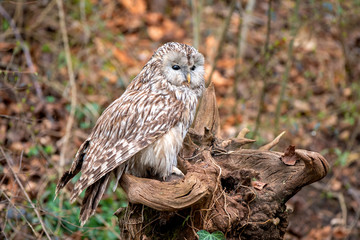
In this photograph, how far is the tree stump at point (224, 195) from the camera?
2877mm

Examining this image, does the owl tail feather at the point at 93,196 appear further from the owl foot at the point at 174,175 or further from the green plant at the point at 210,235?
the green plant at the point at 210,235

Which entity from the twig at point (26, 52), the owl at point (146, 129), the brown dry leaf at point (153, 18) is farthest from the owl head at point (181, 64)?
the brown dry leaf at point (153, 18)

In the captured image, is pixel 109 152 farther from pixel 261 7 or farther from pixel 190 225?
pixel 261 7

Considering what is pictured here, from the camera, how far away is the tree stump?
288 centimetres

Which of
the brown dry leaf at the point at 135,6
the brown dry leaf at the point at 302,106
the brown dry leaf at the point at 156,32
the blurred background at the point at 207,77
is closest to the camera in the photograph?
the blurred background at the point at 207,77

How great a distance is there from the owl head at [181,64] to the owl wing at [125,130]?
17 centimetres

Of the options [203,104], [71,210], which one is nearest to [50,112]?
[71,210]

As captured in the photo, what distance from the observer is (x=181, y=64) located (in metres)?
3.55

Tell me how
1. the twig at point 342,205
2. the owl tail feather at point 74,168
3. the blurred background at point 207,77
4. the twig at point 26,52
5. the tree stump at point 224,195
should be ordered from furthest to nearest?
the twig at point 26,52 → the twig at point 342,205 → the blurred background at point 207,77 → the owl tail feather at point 74,168 → the tree stump at point 224,195

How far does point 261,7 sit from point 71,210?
6.30 metres

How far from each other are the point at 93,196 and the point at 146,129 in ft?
1.98

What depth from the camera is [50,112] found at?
6.39 metres

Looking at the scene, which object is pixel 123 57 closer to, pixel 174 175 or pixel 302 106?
pixel 302 106

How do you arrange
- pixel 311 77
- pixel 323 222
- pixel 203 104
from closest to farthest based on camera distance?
pixel 203 104
pixel 323 222
pixel 311 77
